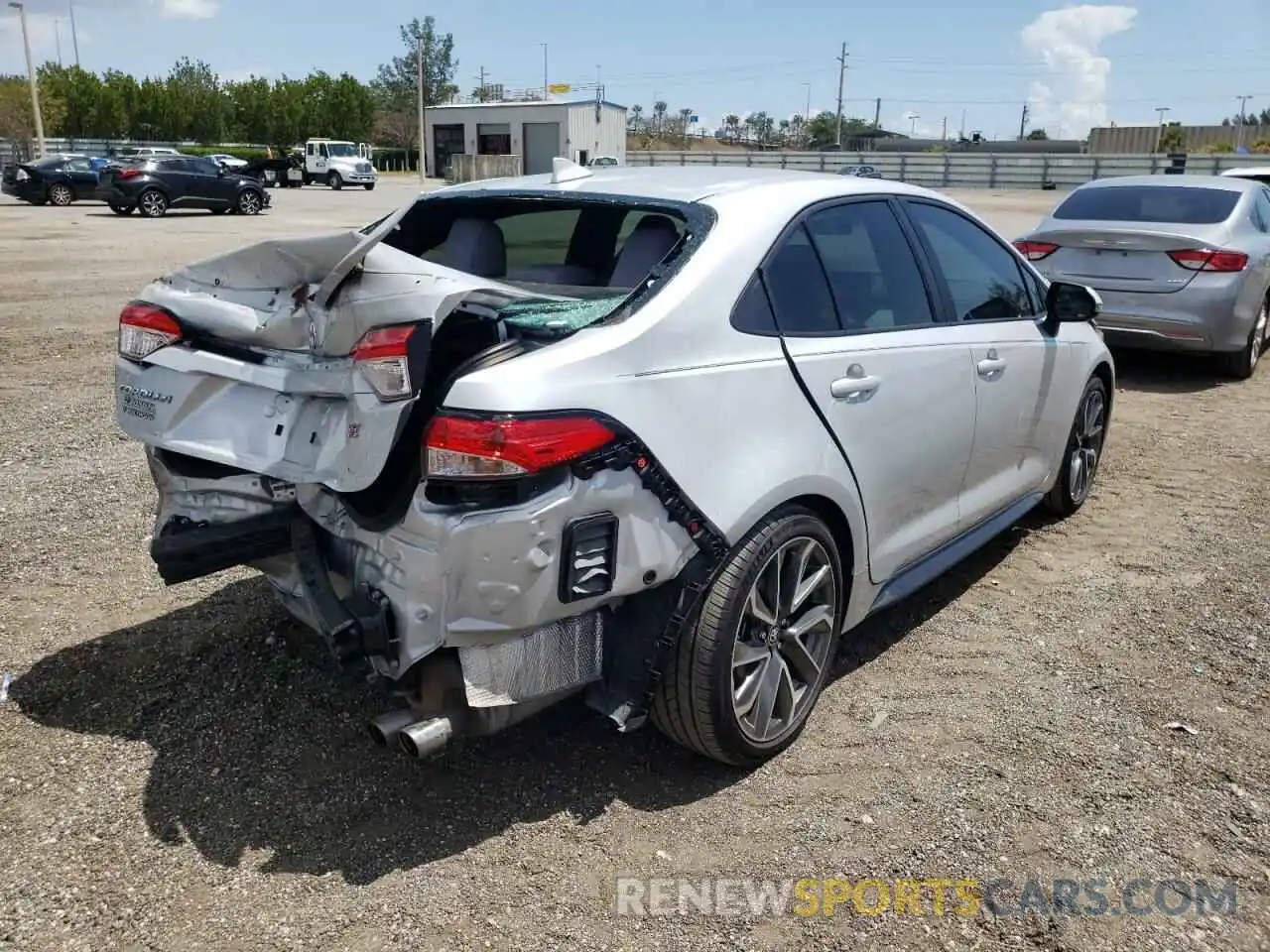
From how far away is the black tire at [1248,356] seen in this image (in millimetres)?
8438

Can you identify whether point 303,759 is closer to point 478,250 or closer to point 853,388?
point 478,250

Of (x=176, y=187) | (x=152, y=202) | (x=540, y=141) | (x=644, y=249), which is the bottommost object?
(x=152, y=202)

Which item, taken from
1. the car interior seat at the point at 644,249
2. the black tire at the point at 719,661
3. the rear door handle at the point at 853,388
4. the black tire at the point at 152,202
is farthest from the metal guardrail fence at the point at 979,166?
the black tire at the point at 719,661

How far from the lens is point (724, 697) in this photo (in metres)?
2.87

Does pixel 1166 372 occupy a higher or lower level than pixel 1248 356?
lower

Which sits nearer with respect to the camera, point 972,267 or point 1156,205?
point 972,267

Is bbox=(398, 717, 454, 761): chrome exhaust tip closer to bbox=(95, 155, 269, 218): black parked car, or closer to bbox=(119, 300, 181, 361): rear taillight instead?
bbox=(119, 300, 181, 361): rear taillight

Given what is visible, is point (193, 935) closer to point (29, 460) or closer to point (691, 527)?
point (691, 527)

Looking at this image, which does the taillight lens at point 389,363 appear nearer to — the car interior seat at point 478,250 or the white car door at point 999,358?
the car interior seat at point 478,250

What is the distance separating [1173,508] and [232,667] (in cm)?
470

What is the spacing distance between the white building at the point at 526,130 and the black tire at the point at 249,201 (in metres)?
33.8

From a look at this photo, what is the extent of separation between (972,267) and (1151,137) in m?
76.2

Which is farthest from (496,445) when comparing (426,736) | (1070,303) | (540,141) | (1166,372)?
(540,141)

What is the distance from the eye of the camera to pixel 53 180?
28594mm
